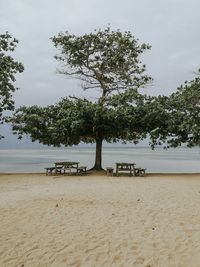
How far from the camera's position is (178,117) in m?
28.7

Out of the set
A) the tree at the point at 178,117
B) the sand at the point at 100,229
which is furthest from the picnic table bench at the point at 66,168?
the sand at the point at 100,229

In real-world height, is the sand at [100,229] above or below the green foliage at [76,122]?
below

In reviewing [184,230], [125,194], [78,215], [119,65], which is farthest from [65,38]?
[184,230]

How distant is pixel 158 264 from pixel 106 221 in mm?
3448

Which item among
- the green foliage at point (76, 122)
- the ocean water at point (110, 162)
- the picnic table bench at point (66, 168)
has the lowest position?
the ocean water at point (110, 162)

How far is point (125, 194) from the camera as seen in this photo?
16.5m

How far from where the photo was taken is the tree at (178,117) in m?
27.2

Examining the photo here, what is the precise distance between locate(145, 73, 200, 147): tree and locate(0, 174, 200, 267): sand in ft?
39.2

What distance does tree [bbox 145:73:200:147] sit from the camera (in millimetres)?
27219

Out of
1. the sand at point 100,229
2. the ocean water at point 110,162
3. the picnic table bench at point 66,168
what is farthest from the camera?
the ocean water at point 110,162

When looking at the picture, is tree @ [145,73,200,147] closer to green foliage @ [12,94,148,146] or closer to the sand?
green foliage @ [12,94,148,146]

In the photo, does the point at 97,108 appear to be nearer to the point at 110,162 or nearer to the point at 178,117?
the point at 178,117

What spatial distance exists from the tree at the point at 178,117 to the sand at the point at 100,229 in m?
11.9

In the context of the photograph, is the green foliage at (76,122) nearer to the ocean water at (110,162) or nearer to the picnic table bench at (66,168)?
the picnic table bench at (66,168)
